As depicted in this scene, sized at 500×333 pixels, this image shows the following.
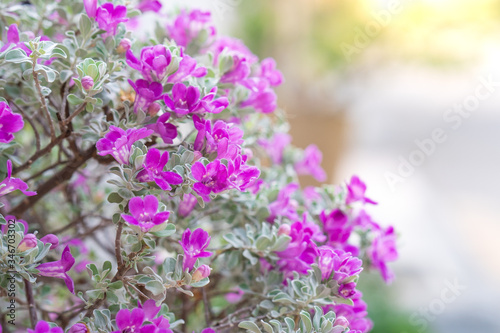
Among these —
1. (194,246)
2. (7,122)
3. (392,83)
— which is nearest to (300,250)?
(194,246)

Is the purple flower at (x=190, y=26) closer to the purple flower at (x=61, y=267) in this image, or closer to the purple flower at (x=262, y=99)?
the purple flower at (x=262, y=99)

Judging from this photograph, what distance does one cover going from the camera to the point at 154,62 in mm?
573

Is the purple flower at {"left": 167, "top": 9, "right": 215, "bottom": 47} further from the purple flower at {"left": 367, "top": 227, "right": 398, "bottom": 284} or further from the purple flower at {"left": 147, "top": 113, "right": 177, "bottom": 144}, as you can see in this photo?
the purple flower at {"left": 367, "top": 227, "right": 398, "bottom": 284}

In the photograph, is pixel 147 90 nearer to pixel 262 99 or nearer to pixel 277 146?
pixel 262 99

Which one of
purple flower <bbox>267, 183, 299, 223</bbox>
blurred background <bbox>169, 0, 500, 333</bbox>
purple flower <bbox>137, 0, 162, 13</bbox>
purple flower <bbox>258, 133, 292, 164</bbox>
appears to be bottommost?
purple flower <bbox>267, 183, 299, 223</bbox>

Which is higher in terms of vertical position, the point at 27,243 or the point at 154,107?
the point at 154,107

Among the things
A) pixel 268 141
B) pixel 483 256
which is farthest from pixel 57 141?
pixel 483 256

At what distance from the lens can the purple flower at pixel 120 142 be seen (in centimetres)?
54

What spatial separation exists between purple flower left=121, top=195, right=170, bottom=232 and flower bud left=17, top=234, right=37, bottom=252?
0.11 metres

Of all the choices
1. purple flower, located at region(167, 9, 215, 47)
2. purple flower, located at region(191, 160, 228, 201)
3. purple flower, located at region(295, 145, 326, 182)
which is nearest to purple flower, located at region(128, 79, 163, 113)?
purple flower, located at region(191, 160, 228, 201)

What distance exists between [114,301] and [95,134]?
0.60 feet

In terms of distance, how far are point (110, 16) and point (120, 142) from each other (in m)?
0.18

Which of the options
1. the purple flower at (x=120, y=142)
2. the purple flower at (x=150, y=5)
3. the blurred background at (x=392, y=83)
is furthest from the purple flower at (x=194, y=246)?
the blurred background at (x=392, y=83)

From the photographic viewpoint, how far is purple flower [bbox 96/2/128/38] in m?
0.63
